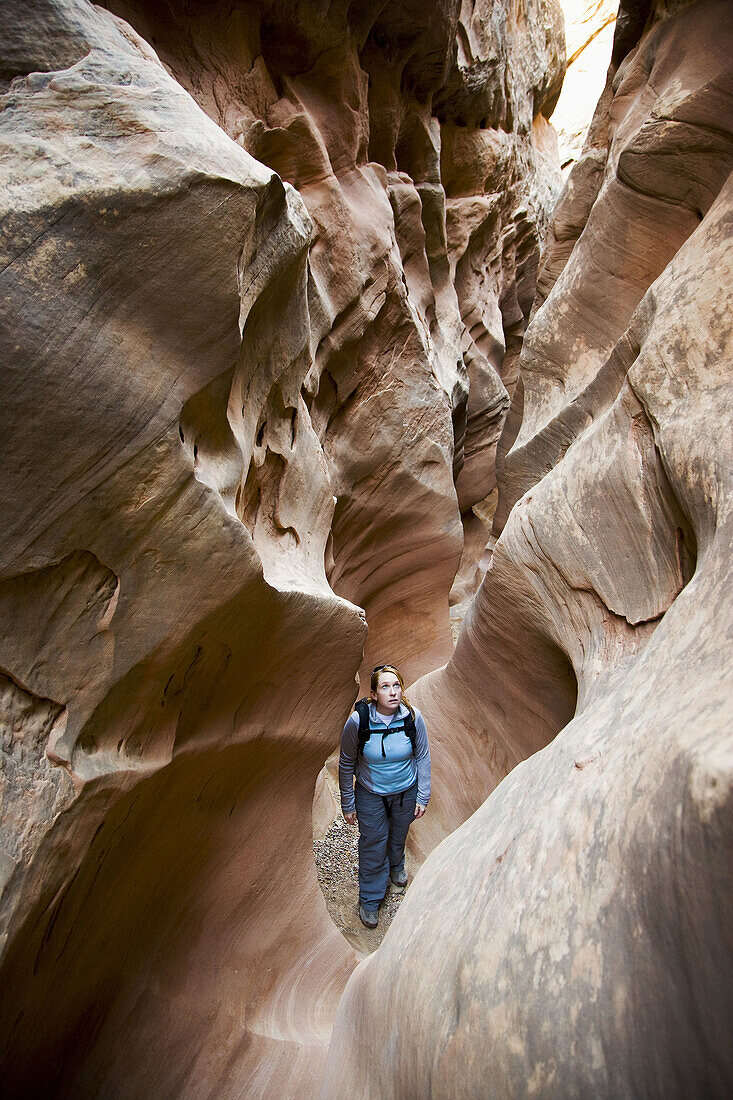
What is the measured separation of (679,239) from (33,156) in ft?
10.3

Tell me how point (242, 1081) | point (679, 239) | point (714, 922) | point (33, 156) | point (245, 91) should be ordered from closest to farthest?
1. point (714, 922)
2. point (33, 156)
3. point (242, 1081)
4. point (679, 239)
5. point (245, 91)

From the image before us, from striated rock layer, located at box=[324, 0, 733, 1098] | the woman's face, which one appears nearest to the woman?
the woman's face

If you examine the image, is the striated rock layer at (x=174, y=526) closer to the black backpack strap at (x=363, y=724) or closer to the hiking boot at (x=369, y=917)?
the black backpack strap at (x=363, y=724)

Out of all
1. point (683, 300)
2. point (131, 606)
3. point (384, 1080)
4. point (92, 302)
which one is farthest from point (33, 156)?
point (384, 1080)

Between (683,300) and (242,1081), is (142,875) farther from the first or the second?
(683,300)

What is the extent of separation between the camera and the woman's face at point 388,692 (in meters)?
3.35

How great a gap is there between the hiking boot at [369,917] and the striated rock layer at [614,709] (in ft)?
3.15

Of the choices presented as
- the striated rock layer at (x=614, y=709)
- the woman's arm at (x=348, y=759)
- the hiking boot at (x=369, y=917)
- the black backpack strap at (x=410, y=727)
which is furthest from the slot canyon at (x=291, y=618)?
the black backpack strap at (x=410, y=727)

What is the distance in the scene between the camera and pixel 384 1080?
5.86ft

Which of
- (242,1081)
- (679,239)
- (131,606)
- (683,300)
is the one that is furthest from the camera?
(679,239)

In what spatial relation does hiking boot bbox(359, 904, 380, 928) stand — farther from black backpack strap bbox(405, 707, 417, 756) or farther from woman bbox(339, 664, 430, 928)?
black backpack strap bbox(405, 707, 417, 756)

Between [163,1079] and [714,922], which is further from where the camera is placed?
[163,1079]

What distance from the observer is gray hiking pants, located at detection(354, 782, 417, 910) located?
3651mm

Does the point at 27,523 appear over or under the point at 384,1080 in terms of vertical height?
over
